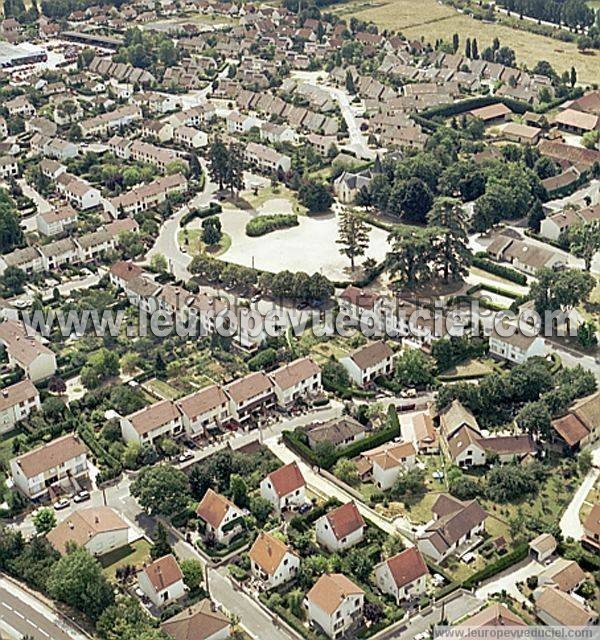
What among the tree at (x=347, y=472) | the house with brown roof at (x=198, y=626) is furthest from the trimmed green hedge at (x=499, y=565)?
the house with brown roof at (x=198, y=626)

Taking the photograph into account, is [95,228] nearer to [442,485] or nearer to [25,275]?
[25,275]

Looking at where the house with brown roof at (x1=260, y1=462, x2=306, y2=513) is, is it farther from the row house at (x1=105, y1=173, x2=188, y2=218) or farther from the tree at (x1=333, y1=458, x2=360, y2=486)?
the row house at (x1=105, y1=173, x2=188, y2=218)

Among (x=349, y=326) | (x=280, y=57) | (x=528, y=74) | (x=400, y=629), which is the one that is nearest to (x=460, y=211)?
(x=349, y=326)

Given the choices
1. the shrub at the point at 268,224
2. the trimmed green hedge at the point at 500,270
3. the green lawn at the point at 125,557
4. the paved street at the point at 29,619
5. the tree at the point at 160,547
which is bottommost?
the paved street at the point at 29,619

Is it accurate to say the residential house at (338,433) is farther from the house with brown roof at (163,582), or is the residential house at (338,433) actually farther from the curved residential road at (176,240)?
the curved residential road at (176,240)

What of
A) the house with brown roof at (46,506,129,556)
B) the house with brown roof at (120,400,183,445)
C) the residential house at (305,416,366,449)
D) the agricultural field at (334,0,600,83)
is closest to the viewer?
the house with brown roof at (46,506,129,556)

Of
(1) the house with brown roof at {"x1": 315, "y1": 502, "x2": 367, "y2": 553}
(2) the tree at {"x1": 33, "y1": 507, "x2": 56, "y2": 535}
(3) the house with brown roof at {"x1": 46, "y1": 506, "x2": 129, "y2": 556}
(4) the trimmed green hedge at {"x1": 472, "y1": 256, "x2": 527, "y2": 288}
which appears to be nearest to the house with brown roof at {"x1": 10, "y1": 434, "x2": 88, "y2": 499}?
(2) the tree at {"x1": 33, "y1": 507, "x2": 56, "y2": 535}
